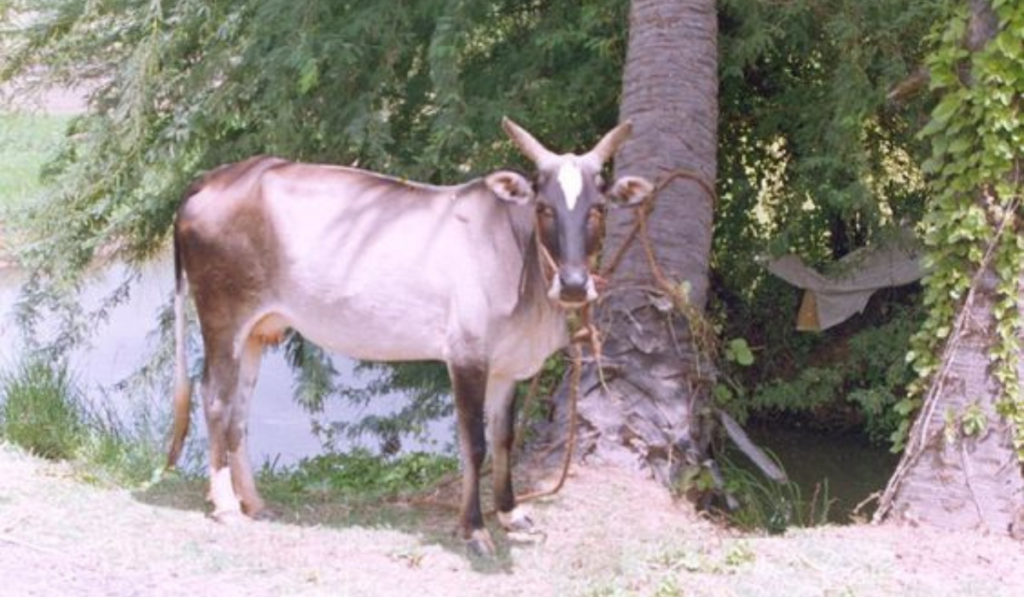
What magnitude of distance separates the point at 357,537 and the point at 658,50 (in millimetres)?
2859

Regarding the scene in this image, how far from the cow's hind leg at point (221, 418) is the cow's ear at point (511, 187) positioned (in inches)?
54.0

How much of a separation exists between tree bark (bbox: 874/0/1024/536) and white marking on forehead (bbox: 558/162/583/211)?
1718 millimetres

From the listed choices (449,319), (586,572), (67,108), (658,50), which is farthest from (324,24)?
(67,108)

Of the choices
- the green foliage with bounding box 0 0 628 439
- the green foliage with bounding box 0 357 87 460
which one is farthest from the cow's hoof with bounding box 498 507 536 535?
the green foliage with bounding box 0 357 87 460

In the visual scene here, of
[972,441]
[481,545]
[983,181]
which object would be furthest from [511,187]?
[972,441]

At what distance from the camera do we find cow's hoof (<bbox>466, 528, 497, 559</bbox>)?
19.4 ft

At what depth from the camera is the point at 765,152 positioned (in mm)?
10312

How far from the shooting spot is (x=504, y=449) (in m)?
6.15

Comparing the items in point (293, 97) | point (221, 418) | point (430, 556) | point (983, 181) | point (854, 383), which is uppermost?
point (983, 181)

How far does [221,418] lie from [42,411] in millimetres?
2672

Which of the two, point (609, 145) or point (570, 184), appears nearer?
point (570, 184)

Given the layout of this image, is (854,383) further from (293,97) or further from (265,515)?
(265,515)

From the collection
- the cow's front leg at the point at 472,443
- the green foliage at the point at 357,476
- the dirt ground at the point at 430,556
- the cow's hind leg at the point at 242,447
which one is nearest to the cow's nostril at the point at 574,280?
the cow's front leg at the point at 472,443

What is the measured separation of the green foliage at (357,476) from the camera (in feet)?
23.4
